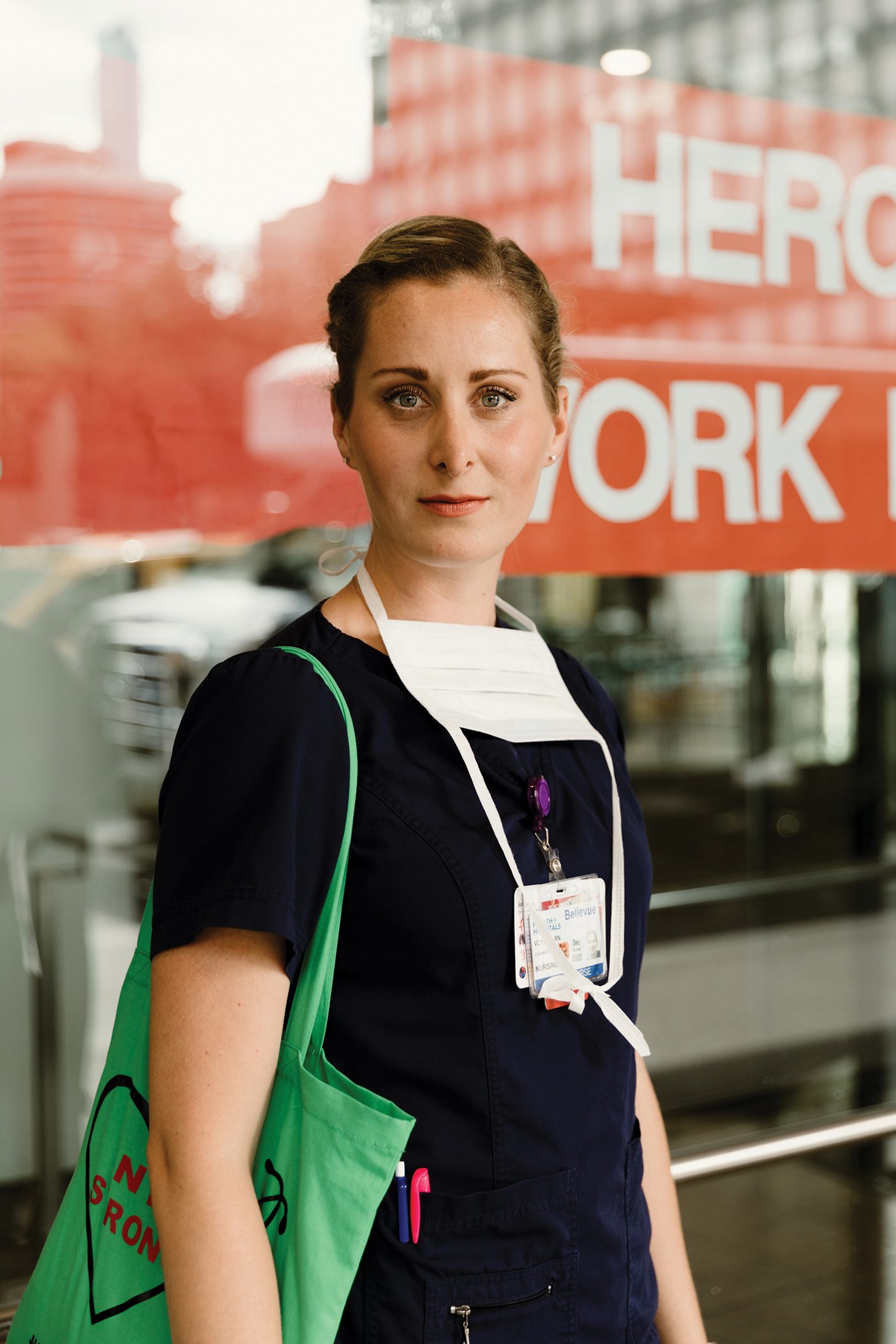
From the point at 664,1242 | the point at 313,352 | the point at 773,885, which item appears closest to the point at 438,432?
the point at 664,1242

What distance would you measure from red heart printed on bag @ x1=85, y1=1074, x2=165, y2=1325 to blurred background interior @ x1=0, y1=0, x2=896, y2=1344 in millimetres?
1140

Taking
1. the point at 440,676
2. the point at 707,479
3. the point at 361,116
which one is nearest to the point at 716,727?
the point at 707,479

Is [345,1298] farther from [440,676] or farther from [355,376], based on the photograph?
[355,376]

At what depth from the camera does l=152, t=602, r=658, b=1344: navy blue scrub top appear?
105cm

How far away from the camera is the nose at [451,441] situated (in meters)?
1.20

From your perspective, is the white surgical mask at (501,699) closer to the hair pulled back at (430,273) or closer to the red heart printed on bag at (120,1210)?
the hair pulled back at (430,273)

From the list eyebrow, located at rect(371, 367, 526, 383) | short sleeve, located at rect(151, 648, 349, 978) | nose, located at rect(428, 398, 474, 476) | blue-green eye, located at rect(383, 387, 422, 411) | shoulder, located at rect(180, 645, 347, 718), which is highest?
eyebrow, located at rect(371, 367, 526, 383)

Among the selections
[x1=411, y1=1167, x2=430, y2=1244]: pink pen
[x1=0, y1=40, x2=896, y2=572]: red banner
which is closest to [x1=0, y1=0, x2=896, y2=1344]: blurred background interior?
[x1=0, y1=40, x2=896, y2=572]: red banner

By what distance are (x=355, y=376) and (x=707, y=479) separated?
5.13ft

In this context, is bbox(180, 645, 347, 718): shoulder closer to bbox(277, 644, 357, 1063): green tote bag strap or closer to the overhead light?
bbox(277, 644, 357, 1063): green tote bag strap

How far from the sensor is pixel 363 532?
2.54 meters

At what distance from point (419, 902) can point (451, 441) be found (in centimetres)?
39

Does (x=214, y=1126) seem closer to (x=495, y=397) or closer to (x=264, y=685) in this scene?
(x=264, y=685)

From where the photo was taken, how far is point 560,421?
137cm
